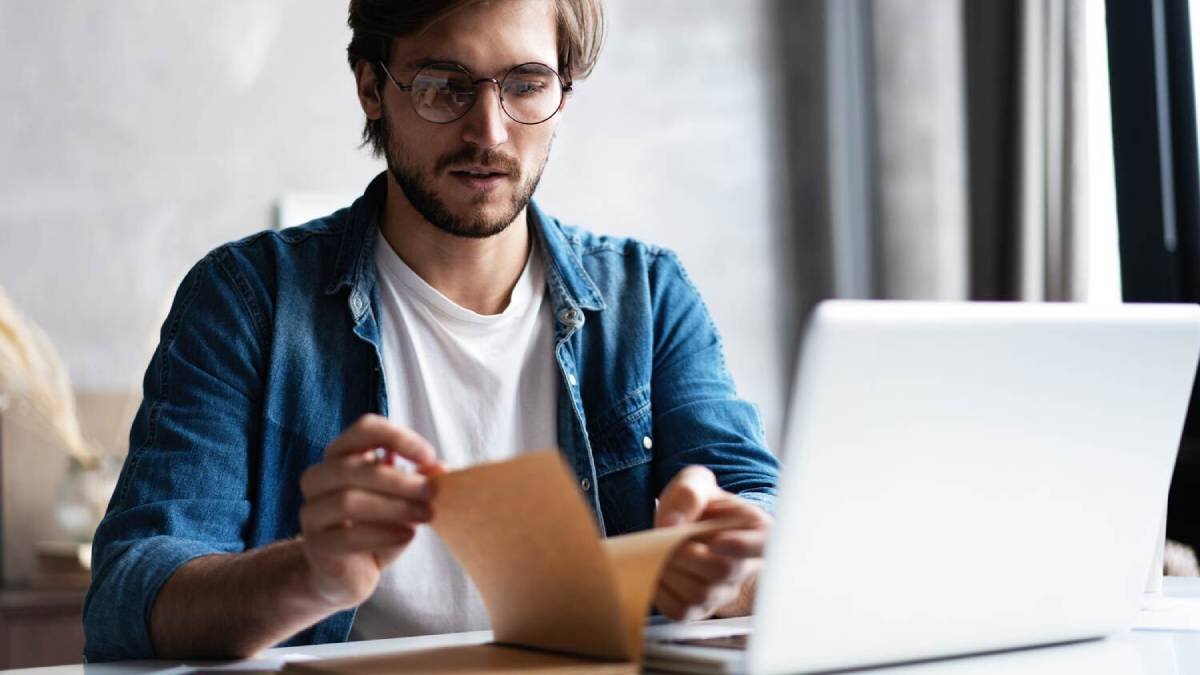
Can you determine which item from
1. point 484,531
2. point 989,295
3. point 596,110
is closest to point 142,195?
point 596,110

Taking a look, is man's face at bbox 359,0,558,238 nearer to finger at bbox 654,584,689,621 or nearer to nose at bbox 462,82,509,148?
nose at bbox 462,82,509,148

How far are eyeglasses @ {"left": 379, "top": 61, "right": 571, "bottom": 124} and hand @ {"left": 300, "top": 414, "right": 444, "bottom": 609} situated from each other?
2.06 ft

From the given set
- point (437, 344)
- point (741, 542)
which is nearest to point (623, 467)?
point (437, 344)

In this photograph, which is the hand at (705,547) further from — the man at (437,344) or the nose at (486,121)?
the nose at (486,121)

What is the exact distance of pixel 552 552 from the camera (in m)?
0.79

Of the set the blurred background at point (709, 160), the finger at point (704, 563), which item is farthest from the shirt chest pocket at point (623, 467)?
the blurred background at point (709, 160)

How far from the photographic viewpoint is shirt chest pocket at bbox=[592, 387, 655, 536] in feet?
4.88

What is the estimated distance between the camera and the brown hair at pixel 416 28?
143 centimetres

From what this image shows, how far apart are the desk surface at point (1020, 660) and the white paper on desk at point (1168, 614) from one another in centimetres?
2

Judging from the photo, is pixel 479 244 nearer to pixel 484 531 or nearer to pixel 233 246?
pixel 233 246

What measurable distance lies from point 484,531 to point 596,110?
2839 millimetres

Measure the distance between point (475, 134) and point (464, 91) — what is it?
46 millimetres

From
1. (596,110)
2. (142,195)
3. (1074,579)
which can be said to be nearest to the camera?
(1074,579)

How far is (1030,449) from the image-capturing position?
0.85m
